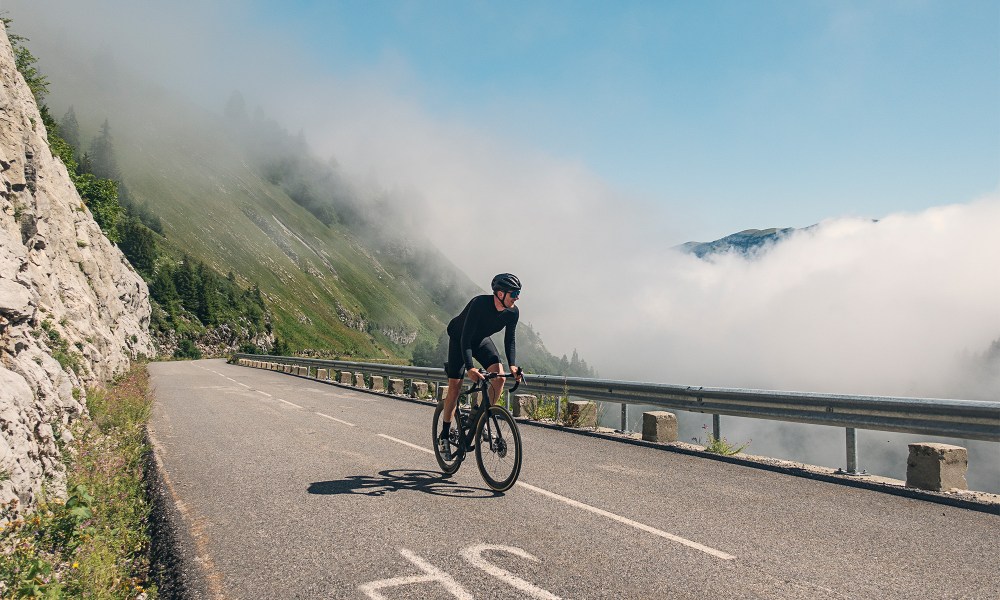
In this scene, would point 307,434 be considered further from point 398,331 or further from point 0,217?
point 398,331

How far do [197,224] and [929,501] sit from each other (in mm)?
159021

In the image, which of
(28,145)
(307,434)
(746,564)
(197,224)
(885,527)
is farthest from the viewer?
(197,224)

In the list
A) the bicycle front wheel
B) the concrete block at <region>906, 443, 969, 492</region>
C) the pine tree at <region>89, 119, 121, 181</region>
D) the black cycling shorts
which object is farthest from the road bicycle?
the pine tree at <region>89, 119, 121, 181</region>

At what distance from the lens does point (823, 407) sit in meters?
7.87

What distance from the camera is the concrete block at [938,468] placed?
6.28 m

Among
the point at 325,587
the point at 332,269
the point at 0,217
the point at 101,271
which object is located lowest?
the point at 325,587

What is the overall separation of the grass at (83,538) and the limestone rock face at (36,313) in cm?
30

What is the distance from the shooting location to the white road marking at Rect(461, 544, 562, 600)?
340cm

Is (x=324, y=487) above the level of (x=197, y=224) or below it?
below

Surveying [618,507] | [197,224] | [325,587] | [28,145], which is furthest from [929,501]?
[197,224]

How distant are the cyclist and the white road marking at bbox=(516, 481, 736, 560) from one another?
3.68ft

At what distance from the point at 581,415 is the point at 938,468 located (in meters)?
6.09

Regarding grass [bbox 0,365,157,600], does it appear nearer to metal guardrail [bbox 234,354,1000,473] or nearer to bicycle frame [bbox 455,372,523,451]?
bicycle frame [bbox 455,372,523,451]

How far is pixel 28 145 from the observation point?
16.2m
